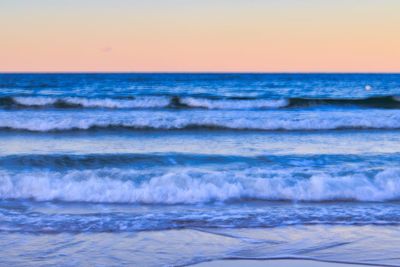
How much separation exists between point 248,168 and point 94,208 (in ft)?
9.49

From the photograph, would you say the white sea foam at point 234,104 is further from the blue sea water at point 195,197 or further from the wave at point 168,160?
the wave at point 168,160

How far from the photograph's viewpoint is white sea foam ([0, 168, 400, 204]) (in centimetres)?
746

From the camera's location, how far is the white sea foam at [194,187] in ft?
24.5

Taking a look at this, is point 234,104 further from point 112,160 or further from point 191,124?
point 112,160

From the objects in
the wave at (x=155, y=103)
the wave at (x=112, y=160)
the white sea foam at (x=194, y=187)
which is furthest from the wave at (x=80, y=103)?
the white sea foam at (x=194, y=187)

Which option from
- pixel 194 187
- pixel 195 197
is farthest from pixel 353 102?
pixel 195 197

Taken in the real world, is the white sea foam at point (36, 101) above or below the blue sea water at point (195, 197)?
above

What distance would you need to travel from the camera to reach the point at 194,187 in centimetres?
764

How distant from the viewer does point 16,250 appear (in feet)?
16.8

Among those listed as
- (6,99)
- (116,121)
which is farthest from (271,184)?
(6,99)

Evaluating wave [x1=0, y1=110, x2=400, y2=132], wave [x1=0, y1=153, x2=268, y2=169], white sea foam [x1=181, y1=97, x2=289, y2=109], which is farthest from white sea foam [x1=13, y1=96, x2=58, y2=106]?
wave [x1=0, y1=153, x2=268, y2=169]

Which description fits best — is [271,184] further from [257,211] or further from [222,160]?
[222,160]

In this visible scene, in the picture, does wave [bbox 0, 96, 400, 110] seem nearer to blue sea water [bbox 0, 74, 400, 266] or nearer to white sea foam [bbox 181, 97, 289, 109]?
white sea foam [bbox 181, 97, 289, 109]

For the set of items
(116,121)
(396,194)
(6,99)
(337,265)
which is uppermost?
(6,99)
